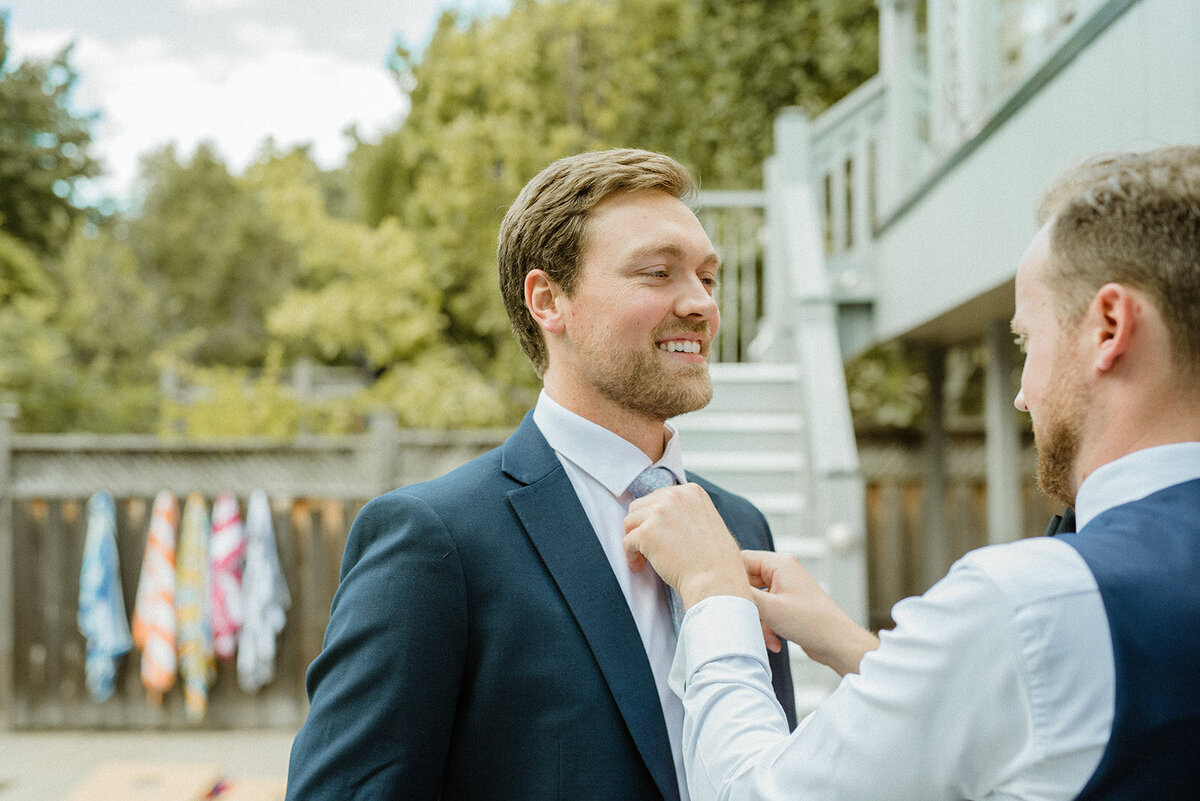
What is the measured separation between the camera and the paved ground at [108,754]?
211 inches

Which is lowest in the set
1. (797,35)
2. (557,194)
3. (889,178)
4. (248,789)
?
(248,789)

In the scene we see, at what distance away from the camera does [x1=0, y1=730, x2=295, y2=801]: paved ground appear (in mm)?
5363

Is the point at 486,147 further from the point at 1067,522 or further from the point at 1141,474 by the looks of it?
the point at 1141,474

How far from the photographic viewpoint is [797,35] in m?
9.29

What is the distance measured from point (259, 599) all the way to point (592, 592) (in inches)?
207

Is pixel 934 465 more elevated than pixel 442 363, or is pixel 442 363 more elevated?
pixel 442 363

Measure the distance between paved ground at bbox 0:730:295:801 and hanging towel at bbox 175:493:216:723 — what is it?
28 centimetres

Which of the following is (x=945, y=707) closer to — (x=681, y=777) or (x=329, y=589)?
(x=681, y=777)

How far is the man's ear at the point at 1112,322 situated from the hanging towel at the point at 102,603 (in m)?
6.23

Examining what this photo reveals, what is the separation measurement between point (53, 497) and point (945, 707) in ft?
21.6

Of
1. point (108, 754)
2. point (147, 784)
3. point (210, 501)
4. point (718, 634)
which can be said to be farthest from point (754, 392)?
point (108, 754)

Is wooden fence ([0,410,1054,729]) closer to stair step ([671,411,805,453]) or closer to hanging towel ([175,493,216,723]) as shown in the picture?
hanging towel ([175,493,216,723])

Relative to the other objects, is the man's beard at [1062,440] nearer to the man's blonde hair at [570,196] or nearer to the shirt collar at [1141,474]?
the shirt collar at [1141,474]

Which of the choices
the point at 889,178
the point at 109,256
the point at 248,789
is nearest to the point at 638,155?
Result: the point at 248,789
